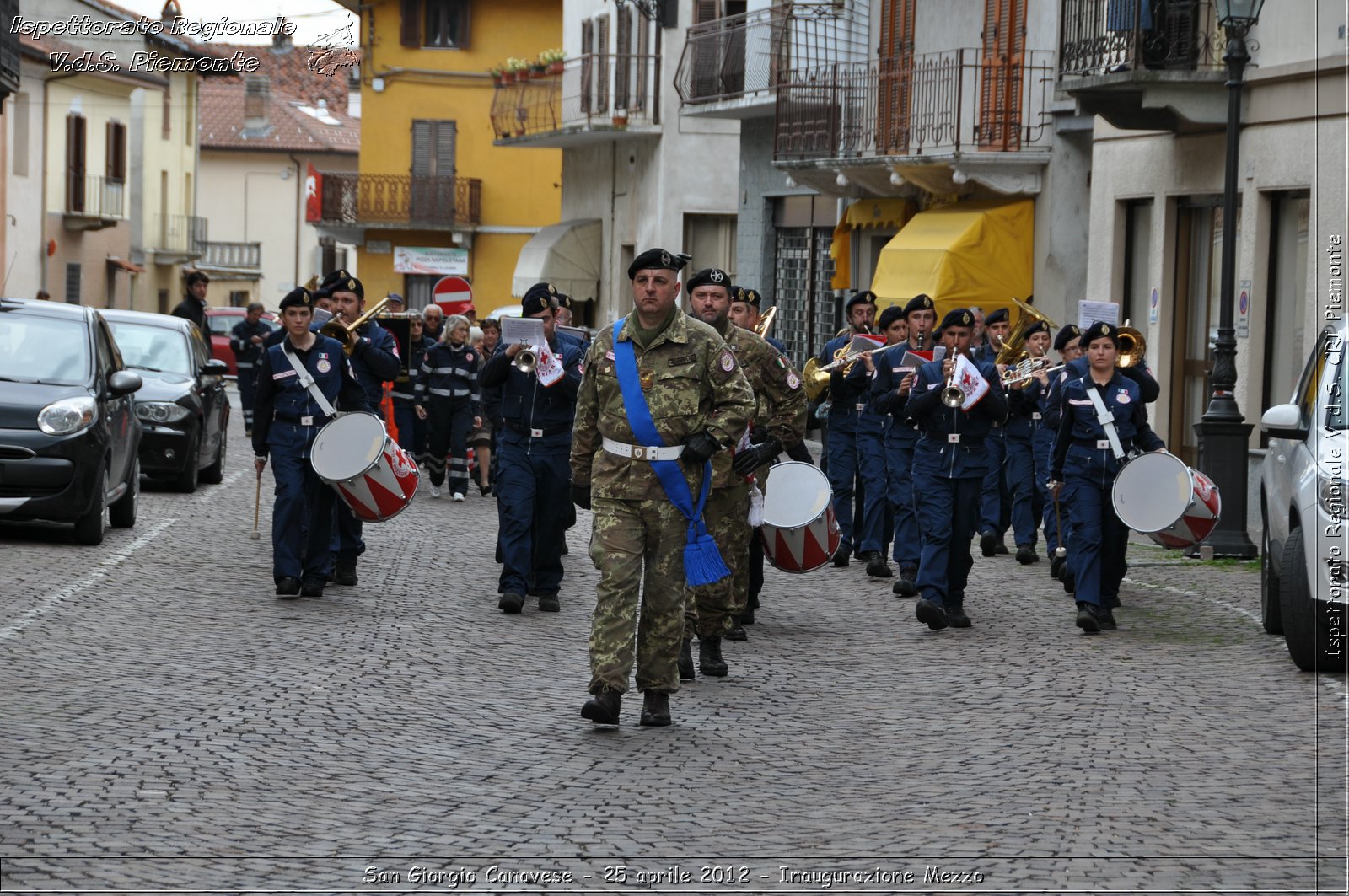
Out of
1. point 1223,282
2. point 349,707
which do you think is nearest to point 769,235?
point 1223,282

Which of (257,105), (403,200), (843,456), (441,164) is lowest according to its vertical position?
(843,456)

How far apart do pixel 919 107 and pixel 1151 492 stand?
15.1 m

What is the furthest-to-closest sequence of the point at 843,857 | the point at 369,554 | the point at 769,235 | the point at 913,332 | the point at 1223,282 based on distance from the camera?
the point at 769,235 → the point at 1223,282 → the point at 369,554 → the point at 913,332 → the point at 843,857

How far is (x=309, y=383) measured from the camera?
528 inches

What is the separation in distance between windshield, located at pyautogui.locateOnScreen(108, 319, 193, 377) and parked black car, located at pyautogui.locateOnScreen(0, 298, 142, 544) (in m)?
4.71

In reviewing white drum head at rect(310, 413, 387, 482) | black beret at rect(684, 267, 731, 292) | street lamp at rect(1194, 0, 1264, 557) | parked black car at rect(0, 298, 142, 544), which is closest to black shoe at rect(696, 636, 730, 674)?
black beret at rect(684, 267, 731, 292)

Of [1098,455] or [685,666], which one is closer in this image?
[685,666]

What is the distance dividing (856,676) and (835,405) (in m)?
5.57

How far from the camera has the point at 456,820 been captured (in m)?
7.16

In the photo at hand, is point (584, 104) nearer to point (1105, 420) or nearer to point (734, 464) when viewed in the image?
point (1105, 420)

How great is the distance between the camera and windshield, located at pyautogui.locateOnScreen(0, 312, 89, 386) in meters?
15.5

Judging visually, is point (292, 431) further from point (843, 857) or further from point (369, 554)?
point (843, 857)

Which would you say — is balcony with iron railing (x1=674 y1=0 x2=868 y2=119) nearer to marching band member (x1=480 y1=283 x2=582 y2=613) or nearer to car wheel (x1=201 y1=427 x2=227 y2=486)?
car wheel (x1=201 y1=427 x2=227 y2=486)

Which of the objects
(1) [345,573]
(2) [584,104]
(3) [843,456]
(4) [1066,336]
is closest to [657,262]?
(1) [345,573]
